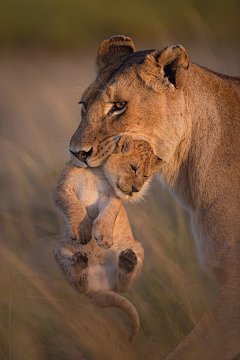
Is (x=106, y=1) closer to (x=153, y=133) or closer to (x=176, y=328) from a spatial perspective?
(x=153, y=133)

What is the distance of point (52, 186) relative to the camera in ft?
Result: 10.3

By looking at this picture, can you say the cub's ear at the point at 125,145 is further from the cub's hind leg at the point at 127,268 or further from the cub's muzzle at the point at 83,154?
the cub's hind leg at the point at 127,268

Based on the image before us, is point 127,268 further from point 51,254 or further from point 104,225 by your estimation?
point 51,254

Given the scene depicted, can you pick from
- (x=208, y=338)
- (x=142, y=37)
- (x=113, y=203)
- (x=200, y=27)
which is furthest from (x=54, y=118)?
(x=208, y=338)

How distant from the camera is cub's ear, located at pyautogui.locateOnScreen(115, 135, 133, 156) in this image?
171 cm

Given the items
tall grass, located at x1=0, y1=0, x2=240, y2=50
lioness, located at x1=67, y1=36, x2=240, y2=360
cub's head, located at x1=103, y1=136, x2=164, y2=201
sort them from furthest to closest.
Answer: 1. tall grass, located at x1=0, y1=0, x2=240, y2=50
2. lioness, located at x1=67, y1=36, x2=240, y2=360
3. cub's head, located at x1=103, y1=136, x2=164, y2=201

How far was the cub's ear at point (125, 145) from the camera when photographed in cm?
171

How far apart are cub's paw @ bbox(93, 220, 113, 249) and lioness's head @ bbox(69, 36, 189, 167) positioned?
252 mm

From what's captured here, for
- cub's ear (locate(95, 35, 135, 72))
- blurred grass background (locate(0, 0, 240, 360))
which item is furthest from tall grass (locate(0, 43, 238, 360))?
cub's ear (locate(95, 35, 135, 72))

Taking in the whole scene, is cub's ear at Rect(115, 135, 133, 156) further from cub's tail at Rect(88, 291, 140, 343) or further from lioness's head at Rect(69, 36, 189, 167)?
cub's tail at Rect(88, 291, 140, 343)

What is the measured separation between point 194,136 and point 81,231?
683 millimetres

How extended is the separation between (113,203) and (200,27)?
1629mm

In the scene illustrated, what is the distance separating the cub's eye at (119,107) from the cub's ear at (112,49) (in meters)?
0.40

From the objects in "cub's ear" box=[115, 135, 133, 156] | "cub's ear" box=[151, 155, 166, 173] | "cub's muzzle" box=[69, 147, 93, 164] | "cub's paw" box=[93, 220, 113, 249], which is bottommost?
"cub's paw" box=[93, 220, 113, 249]
